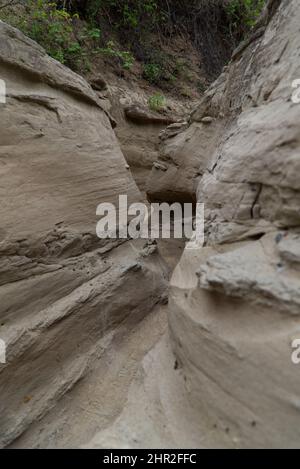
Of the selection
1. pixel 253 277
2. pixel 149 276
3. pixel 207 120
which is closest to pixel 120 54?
pixel 207 120

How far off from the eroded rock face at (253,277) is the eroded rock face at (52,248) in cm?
76

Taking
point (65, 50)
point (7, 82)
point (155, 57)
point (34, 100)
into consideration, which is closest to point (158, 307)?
point (34, 100)

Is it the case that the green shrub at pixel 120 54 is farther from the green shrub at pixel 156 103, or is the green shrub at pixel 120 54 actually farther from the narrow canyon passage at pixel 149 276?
the narrow canyon passage at pixel 149 276

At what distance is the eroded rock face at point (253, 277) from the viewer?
1.27 m

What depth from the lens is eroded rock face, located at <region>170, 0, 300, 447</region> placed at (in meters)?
1.27

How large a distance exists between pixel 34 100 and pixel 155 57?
194 inches

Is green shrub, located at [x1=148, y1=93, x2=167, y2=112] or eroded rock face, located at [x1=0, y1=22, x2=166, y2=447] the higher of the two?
green shrub, located at [x1=148, y1=93, x2=167, y2=112]

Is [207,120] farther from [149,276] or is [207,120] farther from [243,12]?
[243,12]

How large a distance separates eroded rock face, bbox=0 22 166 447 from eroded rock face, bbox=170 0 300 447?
29.9 inches

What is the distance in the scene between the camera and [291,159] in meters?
1.56

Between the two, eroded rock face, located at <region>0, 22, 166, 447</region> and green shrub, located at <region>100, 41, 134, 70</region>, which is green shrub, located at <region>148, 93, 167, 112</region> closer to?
green shrub, located at <region>100, 41, 134, 70</region>

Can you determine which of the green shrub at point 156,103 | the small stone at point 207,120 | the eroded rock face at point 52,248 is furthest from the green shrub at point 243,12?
the eroded rock face at point 52,248

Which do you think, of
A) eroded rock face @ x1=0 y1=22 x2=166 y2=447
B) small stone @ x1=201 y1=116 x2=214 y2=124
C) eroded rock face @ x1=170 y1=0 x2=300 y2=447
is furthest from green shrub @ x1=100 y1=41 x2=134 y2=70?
eroded rock face @ x1=170 y1=0 x2=300 y2=447
